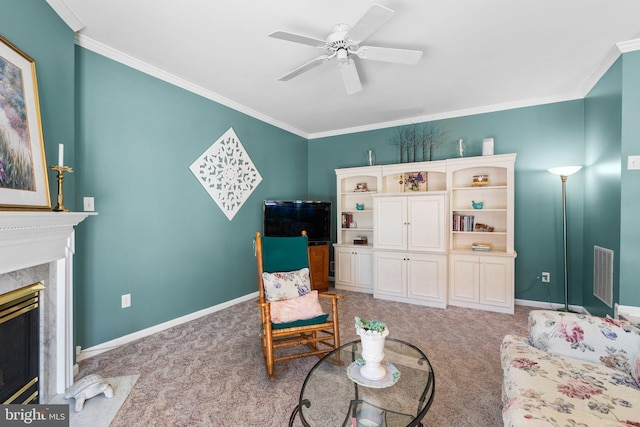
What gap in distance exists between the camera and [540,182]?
3.62 meters

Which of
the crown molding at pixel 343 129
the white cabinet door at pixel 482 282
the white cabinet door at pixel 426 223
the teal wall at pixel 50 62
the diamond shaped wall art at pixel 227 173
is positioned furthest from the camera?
the white cabinet door at pixel 426 223

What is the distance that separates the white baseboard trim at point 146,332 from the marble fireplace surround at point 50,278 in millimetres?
507

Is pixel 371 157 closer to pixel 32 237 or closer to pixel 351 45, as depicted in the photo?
pixel 351 45

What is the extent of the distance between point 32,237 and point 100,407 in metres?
1.10

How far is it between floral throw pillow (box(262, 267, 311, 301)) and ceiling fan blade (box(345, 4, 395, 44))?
194cm

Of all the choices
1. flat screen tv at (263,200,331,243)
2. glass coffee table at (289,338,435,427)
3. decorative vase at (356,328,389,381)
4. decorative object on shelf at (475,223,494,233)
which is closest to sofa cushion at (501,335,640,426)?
glass coffee table at (289,338,435,427)

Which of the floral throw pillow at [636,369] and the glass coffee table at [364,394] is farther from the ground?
the floral throw pillow at [636,369]

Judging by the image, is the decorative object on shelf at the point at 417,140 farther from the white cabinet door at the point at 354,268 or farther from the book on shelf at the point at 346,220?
the white cabinet door at the point at 354,268

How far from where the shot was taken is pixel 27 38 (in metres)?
1.71

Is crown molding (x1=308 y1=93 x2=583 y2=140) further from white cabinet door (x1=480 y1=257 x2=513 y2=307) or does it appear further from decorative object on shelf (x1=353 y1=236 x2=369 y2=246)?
white cabinet door (x1=480 y1=257 x2=513 y2=307)

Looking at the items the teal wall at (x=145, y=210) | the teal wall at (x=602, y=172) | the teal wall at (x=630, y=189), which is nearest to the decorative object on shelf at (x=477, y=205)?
the teal wall at (x=602, y=172)

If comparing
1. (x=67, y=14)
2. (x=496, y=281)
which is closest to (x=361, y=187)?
(x=496, y=281)

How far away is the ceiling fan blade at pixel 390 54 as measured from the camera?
2096mm

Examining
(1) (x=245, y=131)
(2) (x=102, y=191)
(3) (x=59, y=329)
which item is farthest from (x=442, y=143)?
(3) (x=59, y=329)
